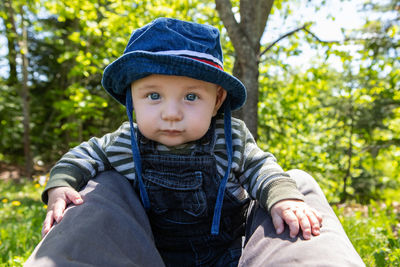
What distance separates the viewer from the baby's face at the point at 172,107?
1.52 m

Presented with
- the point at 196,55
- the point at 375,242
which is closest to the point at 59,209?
the point at 196,55

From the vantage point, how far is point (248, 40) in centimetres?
308

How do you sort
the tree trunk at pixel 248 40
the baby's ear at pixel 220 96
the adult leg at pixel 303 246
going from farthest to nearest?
the tree trunk at pixel 248 40 → the baby's ear at pixel 220 96 → the adult leg at pixel 303 246

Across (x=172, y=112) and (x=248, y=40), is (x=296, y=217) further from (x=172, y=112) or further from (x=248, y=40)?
(x=248, y=40)

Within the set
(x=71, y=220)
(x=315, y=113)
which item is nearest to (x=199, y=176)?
(x=71, y=220)

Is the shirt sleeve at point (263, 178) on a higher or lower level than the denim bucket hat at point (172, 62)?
lower

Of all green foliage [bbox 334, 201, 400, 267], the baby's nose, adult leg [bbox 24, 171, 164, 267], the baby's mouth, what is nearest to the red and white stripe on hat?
the baby's nose

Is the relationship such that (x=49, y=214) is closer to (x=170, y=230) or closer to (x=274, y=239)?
(x=170, y=230)

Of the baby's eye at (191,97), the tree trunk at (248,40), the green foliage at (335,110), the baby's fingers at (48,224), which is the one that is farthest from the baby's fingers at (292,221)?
the green foliage at (335,110)

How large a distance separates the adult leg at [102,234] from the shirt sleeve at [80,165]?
63 millimetres

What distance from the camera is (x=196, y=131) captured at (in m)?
1.59

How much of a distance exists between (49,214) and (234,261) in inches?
37.2

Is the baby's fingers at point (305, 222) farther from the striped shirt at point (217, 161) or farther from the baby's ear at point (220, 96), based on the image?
the baby's ear at point (220, 96)

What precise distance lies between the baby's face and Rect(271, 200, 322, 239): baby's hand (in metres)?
0.52
